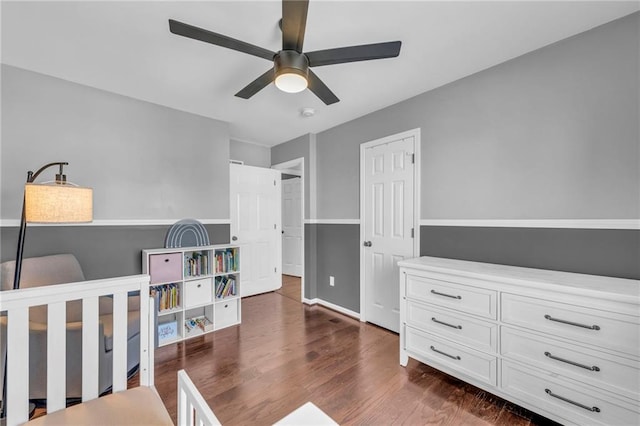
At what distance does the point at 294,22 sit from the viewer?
1.31m

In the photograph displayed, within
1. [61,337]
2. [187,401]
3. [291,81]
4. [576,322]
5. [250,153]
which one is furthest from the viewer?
[250,153]

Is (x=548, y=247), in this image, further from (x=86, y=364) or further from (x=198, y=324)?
(x=198, y=324)

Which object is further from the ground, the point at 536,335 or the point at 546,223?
→ the point at 546,223

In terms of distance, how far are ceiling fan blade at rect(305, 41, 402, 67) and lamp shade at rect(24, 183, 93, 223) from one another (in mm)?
1595

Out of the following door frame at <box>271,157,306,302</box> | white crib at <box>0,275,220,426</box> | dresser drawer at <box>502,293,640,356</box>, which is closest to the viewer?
white crib at <box>0,275,220,426</box>

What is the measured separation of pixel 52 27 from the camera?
68.0 inches

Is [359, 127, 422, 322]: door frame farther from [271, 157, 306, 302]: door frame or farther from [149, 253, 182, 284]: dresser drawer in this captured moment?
[149, 253, 182, 284]: dresser drawer

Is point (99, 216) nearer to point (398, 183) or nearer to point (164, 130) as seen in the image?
point (164, 130)


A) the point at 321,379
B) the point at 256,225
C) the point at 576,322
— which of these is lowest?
the point at 321,379

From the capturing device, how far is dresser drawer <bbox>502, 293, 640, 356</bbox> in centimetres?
132

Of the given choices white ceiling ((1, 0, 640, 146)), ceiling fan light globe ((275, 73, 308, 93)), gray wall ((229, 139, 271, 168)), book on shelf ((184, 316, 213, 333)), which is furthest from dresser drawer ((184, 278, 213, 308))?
ceiling fan light globe ((275, 73, 308, 93))

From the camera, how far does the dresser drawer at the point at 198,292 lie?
2.80m

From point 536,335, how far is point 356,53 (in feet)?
6.36

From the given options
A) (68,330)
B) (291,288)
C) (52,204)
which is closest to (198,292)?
(68,330)
